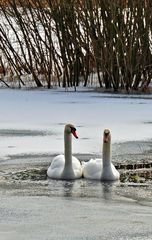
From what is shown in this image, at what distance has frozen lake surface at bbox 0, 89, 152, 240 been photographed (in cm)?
712

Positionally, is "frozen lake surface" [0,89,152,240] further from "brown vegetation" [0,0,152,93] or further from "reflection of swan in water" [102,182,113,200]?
"brown vegetation" [0,0,152,93]

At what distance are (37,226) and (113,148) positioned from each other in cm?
510

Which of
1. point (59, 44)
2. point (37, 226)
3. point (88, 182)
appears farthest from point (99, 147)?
point (59, 44)

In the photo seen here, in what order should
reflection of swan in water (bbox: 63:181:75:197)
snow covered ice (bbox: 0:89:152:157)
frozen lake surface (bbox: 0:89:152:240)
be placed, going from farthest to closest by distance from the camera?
snow covered ice (bbox: 0:89:152:157) → reflection of swan in water (bbox: 63:181:75:197) → frozen lake surface (bbox: 0:89:152:240)

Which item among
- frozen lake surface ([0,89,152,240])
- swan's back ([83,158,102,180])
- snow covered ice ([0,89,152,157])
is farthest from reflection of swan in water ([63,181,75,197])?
snow covered ice ([0,89,152,157])

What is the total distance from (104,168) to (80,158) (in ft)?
5.08

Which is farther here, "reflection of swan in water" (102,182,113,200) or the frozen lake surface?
"reflection of swan in water" (102,182,113,200)

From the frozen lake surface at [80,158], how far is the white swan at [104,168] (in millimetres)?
184

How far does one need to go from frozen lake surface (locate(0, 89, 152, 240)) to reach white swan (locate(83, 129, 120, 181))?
0.18 metres

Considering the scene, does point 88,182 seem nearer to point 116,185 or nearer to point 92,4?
point 116,185

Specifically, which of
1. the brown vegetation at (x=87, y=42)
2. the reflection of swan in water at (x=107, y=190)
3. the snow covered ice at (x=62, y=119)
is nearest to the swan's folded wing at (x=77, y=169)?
the reflection of swan in water at (x=107, y=190)

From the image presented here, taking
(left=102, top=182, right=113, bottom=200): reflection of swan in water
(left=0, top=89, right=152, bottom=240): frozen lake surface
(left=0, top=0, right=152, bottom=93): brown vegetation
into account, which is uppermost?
(left=0, top=0, right=152, bottom=93): brown vegetation

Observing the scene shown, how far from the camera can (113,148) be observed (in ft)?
39.8

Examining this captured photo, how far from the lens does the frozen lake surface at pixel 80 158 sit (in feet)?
23.4
